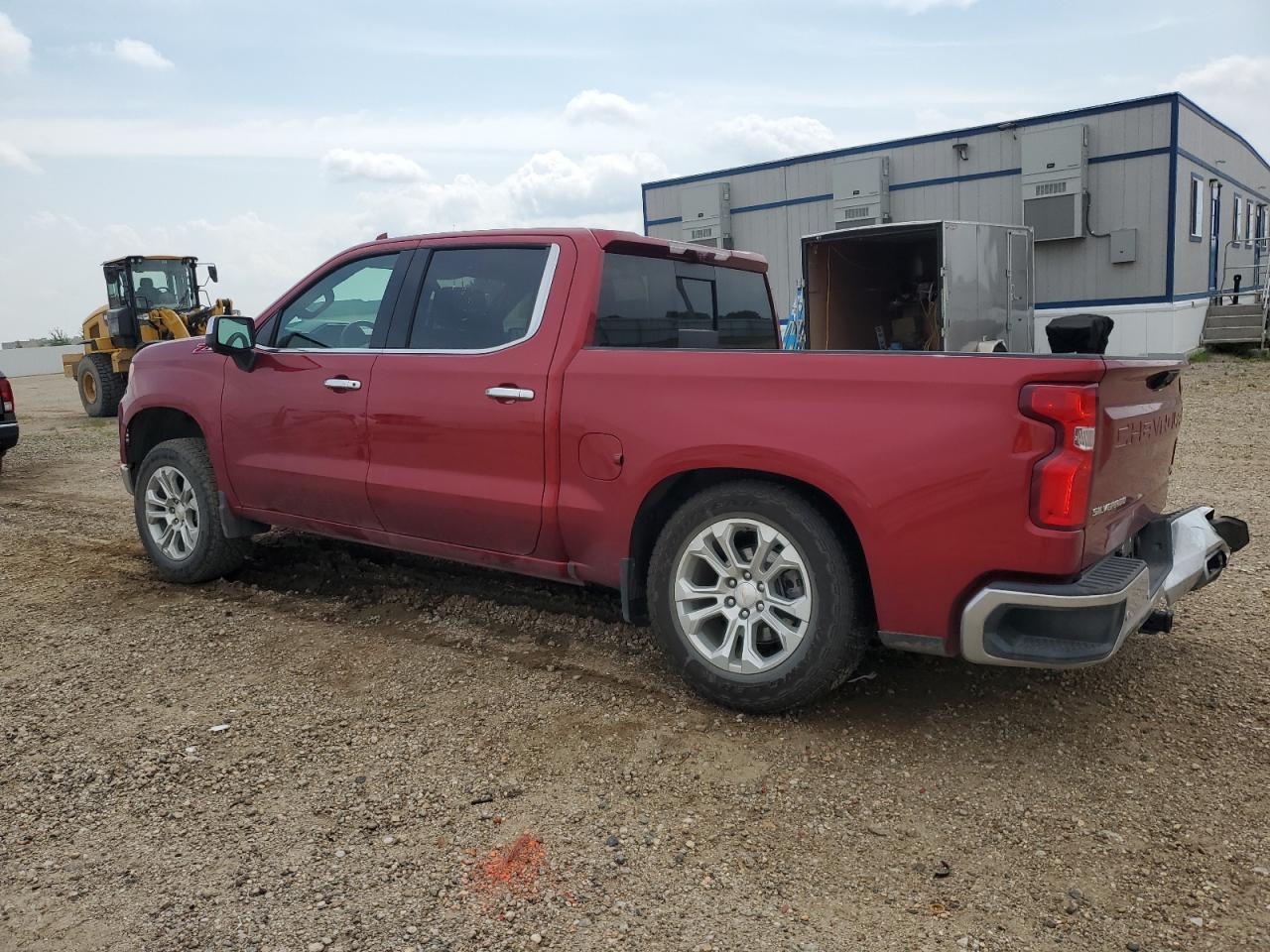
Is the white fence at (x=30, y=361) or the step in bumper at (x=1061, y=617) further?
the white fence at (x=30, y=361)

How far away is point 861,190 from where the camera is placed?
19219 millimetres

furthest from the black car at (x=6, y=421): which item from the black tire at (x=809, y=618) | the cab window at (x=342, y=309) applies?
the black tire at (x=809, y=618)

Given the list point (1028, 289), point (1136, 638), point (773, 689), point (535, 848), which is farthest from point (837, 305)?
point (535, 848)

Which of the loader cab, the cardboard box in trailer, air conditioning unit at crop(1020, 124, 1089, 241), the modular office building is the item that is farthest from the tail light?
the loader cab

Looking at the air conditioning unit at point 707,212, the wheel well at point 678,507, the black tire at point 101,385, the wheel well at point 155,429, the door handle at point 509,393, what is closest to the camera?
the wheel well at point 678,507

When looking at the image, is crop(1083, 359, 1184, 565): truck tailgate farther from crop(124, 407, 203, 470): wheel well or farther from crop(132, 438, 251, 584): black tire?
crop(124, 407, 203, 470): wheel well

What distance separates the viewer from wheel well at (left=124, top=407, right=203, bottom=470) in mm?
5793

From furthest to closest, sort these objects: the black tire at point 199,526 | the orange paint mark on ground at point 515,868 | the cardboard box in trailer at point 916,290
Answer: the cardboard box in trailer at point 916,290, the black tire at point 199,526, the orange paint mark on ground at point 515,868

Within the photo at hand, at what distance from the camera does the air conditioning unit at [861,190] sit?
1902cm

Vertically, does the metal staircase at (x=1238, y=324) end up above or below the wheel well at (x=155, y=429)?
below

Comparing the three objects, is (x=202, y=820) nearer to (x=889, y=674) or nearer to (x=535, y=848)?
(x=535, y=848)

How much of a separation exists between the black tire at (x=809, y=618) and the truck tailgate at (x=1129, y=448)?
2.51ft

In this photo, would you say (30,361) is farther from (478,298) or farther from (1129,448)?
(1129,448)

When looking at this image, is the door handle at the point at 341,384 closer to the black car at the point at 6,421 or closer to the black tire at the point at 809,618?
the black tire at the point at 809,618
